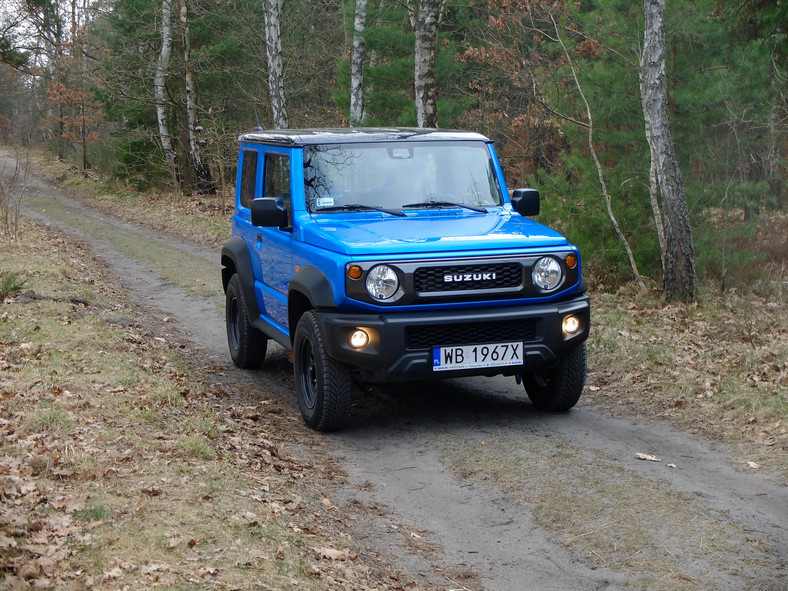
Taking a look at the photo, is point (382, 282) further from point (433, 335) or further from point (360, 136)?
point (360, 136)

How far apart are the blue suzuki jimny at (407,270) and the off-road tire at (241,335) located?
2.00 feet

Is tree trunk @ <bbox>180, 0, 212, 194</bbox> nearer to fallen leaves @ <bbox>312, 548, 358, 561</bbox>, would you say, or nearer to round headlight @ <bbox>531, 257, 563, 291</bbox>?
round headlight @ <bbox>531, 257, 563, 291</bbox>

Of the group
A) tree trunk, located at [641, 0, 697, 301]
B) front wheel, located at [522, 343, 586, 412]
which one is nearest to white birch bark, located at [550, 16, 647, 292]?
tree trunk, located at [641, 0, 697, 301]

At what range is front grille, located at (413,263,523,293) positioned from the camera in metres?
6.25

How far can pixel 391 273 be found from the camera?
621 cm

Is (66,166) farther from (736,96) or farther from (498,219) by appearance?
(498,219)

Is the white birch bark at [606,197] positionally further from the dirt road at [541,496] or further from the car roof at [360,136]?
the car roof at [360,136]

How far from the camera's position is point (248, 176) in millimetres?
8750

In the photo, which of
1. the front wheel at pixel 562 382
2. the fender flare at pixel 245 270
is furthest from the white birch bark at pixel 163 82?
the front wheel at pixel 562 382

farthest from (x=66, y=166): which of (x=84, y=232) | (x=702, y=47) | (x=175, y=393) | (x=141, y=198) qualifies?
(x=175, y=393)

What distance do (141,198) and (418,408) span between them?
25967mm

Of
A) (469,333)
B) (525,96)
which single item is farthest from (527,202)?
(525,96)

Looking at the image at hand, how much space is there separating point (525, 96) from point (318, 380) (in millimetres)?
19241

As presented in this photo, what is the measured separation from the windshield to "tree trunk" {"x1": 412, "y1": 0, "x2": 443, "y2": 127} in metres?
8.13
